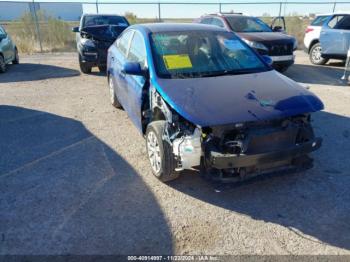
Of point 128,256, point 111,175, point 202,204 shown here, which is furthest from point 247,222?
point 111,175

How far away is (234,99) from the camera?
11.1ft

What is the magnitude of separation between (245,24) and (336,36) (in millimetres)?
2879

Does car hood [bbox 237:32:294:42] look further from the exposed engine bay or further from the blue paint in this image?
the exposed engine bay

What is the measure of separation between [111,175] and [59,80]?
6321 mm

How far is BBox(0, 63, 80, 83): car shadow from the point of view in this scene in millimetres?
9742

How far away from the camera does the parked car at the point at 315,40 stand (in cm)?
1093

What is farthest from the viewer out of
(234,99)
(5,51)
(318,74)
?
(5,51)

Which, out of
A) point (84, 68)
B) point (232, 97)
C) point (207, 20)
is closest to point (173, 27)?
point (232, 97)

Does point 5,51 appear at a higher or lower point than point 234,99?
lower

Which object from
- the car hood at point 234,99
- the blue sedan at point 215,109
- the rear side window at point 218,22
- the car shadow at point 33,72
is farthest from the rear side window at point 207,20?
the car hood at point 234,99

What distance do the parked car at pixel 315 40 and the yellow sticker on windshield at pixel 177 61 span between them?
8.36 meters

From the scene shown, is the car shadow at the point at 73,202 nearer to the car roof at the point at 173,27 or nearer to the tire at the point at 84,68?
the car roof at the point at 173,27

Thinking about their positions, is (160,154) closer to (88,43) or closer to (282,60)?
(88,43)

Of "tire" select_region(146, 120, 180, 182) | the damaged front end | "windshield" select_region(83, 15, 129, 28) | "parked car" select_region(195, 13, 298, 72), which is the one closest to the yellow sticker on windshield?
"tire" select_region(146, 120, 180, 182)
